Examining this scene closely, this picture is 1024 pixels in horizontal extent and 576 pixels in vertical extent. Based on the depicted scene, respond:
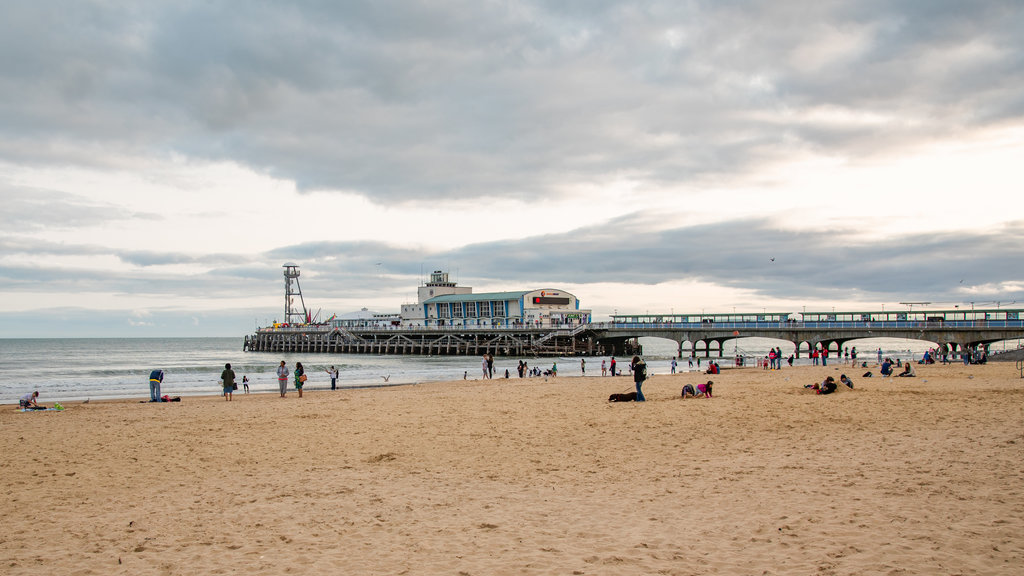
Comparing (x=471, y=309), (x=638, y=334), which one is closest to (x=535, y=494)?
(x=638, y=334)

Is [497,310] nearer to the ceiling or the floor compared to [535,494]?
nearer to the ceiling

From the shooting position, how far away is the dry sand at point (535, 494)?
595 centimetres

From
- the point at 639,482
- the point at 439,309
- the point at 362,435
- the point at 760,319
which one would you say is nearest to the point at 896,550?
the point at 639,482

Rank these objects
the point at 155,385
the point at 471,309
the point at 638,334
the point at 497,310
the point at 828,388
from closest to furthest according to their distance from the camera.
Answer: the point at 828,388, the point at 155,385, the point at 638,334, the point at 497,310, the point at 471,309

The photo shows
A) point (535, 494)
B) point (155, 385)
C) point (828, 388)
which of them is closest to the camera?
point (535, 494)

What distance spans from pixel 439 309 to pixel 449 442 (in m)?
76.4

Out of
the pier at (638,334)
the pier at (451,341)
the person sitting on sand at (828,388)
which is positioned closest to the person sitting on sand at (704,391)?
the person sitting on sand at (828,388)

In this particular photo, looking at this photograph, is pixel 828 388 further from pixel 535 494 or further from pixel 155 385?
pixel 155 385

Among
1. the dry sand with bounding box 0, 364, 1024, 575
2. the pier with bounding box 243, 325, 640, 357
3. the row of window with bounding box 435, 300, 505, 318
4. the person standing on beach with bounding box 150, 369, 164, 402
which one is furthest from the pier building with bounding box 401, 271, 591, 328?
the dry sand with bounding box 0, 364, 1024, 575

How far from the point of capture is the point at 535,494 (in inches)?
328

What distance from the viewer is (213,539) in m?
6.82

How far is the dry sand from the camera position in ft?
19.5

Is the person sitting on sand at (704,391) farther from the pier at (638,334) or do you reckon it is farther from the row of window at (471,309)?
the row of window at (471,309)

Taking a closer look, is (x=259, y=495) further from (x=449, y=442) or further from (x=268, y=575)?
(x=449, y=442)
